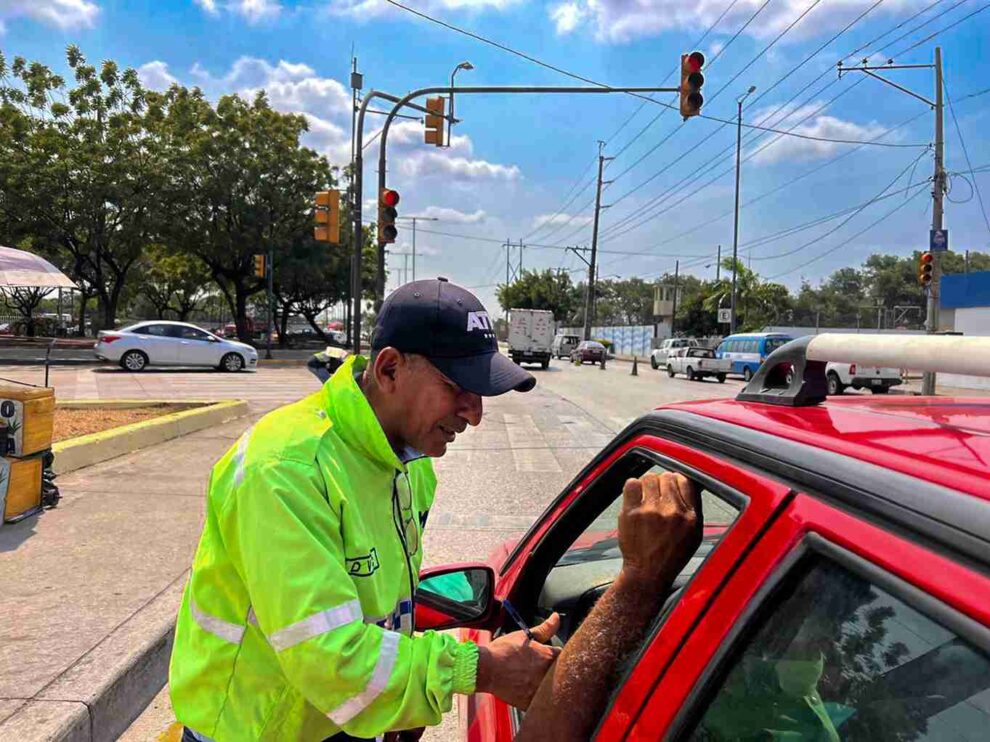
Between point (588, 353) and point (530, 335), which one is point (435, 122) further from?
point (588, 353)

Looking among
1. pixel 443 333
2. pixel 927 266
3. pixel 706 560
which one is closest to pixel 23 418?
pixel 443 333

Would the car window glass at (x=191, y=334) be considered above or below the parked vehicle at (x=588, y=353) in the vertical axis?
above

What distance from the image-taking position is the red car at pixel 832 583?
869 mm

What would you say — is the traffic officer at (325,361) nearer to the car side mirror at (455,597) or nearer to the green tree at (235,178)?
the car side mirror at (455,597)

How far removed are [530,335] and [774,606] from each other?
34836mm

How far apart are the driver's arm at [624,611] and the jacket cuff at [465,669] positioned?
0.13 metres

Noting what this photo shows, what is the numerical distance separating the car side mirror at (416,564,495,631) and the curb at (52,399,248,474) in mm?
6485

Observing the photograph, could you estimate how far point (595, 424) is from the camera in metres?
12.7

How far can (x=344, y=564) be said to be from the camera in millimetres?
1405

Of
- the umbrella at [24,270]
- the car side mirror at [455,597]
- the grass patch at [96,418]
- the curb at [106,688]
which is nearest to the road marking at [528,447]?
the grass patch at [96,418]

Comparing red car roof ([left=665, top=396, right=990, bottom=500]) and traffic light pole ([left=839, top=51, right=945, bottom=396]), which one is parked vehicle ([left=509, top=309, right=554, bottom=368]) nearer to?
traffic light pole ([left=839, top=51, right=945, bottom=396])

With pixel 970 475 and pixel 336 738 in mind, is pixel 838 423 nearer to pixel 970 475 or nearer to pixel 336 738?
pixel 970 475

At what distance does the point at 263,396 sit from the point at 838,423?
15100 mm

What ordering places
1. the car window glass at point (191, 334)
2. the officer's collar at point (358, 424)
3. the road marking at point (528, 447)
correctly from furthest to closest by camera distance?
the car window glass at point (191, 334) → the road marking at point (528, 447) → the officer's collar at point (358, 424)
